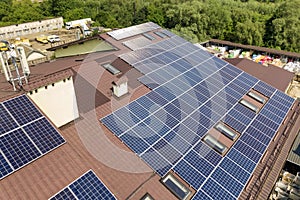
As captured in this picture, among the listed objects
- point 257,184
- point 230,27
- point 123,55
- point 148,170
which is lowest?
point 230,27

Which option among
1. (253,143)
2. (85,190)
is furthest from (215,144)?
(85,190)

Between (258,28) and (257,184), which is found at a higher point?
(257,184)

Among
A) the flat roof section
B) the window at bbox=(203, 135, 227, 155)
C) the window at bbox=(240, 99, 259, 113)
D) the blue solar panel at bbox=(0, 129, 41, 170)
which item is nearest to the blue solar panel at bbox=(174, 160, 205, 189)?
the window at bbox=(203, 135, 227, 155)

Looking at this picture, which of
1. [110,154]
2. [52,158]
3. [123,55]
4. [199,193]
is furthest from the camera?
[123,55]

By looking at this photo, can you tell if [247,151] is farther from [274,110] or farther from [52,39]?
[52,39]

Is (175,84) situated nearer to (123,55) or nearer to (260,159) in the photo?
(123,55)

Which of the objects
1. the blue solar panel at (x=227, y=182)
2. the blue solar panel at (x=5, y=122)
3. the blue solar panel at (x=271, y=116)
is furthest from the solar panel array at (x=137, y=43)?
the blue solar panel at (x=227, y=182)

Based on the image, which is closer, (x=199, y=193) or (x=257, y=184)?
(x=199, y=193)

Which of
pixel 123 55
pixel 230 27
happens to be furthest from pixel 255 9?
pixel 123 55
